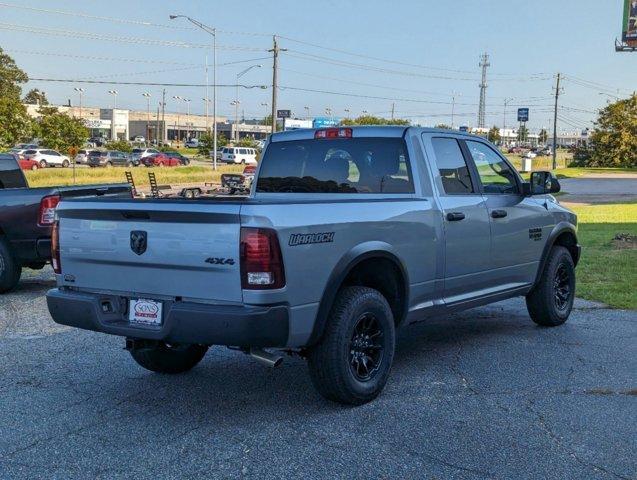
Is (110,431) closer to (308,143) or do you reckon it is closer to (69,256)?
(69,256)

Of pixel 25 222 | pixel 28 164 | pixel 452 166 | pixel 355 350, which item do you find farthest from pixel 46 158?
pixel 355 350

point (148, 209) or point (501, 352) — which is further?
point (501, 352)

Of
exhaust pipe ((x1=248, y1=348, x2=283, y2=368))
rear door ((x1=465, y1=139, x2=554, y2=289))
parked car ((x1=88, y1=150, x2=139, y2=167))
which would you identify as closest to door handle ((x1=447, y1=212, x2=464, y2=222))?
rear door ((x1=465, y1=139, x2=554, y2=289))

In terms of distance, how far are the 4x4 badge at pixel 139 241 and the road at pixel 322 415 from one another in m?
1.10

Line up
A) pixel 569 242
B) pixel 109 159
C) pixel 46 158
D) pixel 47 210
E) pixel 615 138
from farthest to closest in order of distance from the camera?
pixel 615 138
pixel 109 159
pixel 46 158
pixel 47 210
pixel 569 242

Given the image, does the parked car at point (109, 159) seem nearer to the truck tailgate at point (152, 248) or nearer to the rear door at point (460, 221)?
the rear door at point (460, 221)

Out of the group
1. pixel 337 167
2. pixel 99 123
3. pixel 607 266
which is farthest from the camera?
pixel 99 123

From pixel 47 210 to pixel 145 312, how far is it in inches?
206

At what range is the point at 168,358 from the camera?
5.89 m

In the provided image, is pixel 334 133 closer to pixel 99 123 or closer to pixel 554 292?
pixel 554 292

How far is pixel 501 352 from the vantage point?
21.9 feet

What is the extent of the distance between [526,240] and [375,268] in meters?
2.28

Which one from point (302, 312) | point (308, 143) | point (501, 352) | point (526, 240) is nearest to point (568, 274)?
point (526, 240)

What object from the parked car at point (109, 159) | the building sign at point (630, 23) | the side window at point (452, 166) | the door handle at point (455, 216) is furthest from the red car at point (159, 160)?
the door handle at point (455, 216)
